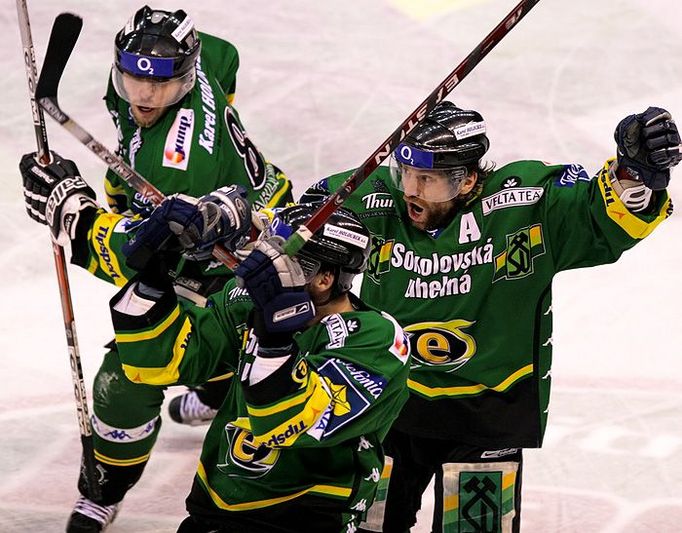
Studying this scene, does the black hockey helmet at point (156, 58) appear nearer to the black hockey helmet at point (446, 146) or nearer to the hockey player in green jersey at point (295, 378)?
the black hockey helmet at point (446, 146)

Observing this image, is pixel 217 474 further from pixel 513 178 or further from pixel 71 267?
pixel 71 267

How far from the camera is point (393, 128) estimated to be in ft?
24.5

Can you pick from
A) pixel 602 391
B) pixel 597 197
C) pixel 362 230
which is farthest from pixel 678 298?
pixel 362 230

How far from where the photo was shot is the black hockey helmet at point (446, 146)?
3670 mm

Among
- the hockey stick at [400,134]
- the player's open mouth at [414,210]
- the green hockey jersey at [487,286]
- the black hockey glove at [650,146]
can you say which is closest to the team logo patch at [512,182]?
the green hockey jersey at [487,286]

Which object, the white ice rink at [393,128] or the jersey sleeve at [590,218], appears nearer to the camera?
the jersey sleeve at [590,218]

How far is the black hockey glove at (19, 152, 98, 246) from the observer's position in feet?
12.4

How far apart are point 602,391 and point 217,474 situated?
2.60 m

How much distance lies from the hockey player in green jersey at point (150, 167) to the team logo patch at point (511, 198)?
861 millimetres

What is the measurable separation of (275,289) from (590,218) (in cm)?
114

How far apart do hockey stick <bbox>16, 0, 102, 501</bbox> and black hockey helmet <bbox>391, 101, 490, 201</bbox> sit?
885 millimetres

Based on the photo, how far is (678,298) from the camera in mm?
6180

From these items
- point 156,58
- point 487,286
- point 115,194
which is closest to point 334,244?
point 487,286

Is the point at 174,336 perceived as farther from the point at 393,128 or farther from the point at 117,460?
the point at 393,128
